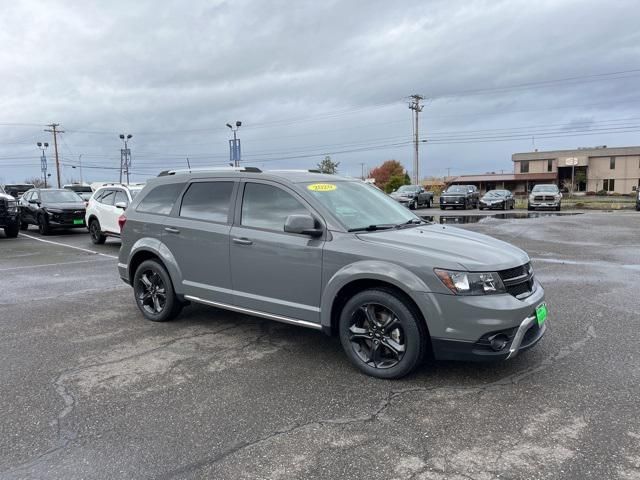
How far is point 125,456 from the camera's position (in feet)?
10.3

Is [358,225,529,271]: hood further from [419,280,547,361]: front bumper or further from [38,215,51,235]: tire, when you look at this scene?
[38,215,51,235]: tire

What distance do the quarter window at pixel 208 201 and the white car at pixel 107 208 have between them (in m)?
8.16

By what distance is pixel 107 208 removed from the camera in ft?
45.5

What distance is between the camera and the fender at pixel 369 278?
13.2 feet

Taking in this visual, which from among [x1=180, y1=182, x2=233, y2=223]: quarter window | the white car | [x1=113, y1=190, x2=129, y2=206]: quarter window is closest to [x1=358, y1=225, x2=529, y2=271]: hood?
[x1=180, y1=182, x2=233, y2=223]: quarter window

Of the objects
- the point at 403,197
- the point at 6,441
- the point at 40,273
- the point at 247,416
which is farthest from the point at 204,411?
the point at 403,197

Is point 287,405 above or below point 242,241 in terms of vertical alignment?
below

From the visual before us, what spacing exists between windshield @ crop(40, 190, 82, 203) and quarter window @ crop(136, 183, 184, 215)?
530 inches

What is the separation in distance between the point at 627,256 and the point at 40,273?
39.6ft

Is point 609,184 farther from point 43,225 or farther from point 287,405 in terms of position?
point 287,405

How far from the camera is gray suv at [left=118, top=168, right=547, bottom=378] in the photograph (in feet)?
12.9

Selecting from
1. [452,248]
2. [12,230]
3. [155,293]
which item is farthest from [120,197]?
[452,248]

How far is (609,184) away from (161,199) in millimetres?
75500

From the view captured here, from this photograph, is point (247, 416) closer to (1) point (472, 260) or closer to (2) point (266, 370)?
(2) point (266, 370)
